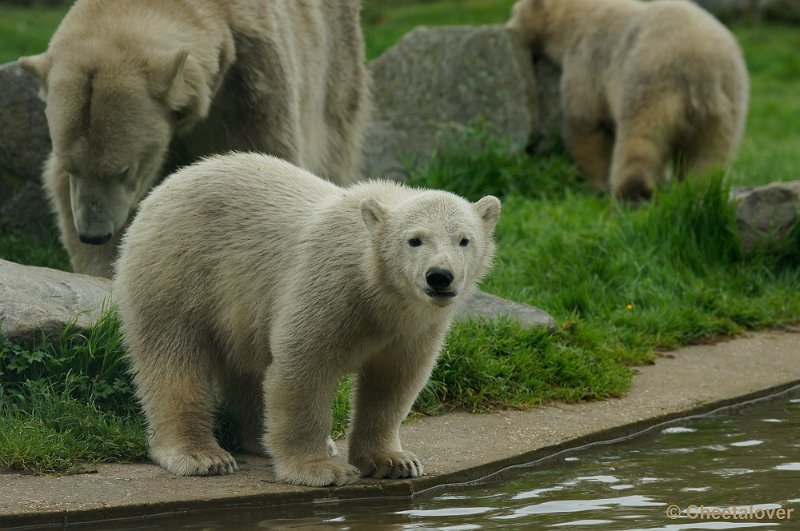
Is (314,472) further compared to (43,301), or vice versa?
(43,301)

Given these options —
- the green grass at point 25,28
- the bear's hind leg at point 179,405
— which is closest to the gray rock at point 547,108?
the green grass at point 25,28

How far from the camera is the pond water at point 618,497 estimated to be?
3.99m

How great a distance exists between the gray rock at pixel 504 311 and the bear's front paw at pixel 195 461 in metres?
1.86

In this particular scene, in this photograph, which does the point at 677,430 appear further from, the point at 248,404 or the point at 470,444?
the point at 248,404

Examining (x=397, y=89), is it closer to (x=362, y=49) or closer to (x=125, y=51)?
(x=362, y=49)

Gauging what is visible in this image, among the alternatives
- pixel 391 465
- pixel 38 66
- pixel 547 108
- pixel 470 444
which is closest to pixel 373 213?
pixel 391 465

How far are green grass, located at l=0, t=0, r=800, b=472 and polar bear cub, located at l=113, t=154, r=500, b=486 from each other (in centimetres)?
32

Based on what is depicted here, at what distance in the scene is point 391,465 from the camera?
4469mm

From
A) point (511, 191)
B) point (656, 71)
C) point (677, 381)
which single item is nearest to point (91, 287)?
point (677, 381)

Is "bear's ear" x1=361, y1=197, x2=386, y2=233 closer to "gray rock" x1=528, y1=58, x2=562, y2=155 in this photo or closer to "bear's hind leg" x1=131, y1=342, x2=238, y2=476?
"bear's hind leg" x1=131, y1=342, x2=238, y2=476

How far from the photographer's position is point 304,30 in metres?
7.17

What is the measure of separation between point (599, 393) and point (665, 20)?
191 inches

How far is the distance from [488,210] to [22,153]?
3898 mm

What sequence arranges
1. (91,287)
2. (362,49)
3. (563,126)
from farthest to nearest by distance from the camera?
(563,126) < (362,49) < (91,287)
